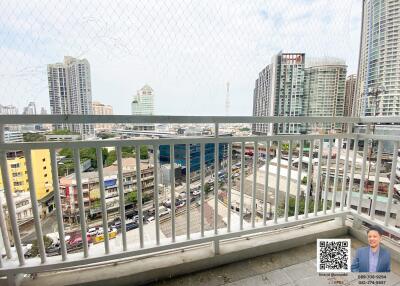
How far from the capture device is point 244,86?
5.20 ft

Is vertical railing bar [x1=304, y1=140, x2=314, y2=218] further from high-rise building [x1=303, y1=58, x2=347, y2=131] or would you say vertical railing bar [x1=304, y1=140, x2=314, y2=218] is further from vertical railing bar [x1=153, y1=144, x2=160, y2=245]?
vertical railing bar [x1=153, y1=144, x2=160, y2=245]

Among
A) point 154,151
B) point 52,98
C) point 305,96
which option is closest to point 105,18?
point 52,98

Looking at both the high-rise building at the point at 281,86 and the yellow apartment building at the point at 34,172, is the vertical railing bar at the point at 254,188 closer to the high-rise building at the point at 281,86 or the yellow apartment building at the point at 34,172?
the high-rise building at the point at 281,86

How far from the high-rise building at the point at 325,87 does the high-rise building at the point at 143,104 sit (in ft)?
3.93

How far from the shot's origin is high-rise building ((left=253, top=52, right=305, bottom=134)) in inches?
62.7

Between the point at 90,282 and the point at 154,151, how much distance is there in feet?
2.83

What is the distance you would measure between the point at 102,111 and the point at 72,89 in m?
0.25

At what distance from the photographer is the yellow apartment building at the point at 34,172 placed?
106cm

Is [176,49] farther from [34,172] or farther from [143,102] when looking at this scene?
[34,172]

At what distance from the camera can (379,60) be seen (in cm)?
182

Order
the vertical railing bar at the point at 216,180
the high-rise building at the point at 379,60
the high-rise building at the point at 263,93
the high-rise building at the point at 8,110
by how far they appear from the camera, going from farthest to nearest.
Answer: the high-rise building at the point at 379,60, the high-rise building at the point at 263,93, the vertical railing bar at the point at 216,180, the high-rise building at the point at 8,110

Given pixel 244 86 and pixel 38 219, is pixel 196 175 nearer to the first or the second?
pixel 244 86

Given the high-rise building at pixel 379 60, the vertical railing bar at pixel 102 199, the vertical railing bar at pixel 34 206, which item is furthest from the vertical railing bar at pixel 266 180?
the vertical railing bar at pixel 34 206

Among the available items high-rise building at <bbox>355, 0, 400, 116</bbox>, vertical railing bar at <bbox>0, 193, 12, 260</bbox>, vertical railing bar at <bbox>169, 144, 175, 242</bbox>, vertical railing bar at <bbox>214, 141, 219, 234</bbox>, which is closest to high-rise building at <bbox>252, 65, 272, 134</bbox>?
vertical railing bar at <bbox>214, 141, 219, 234</bbox>
